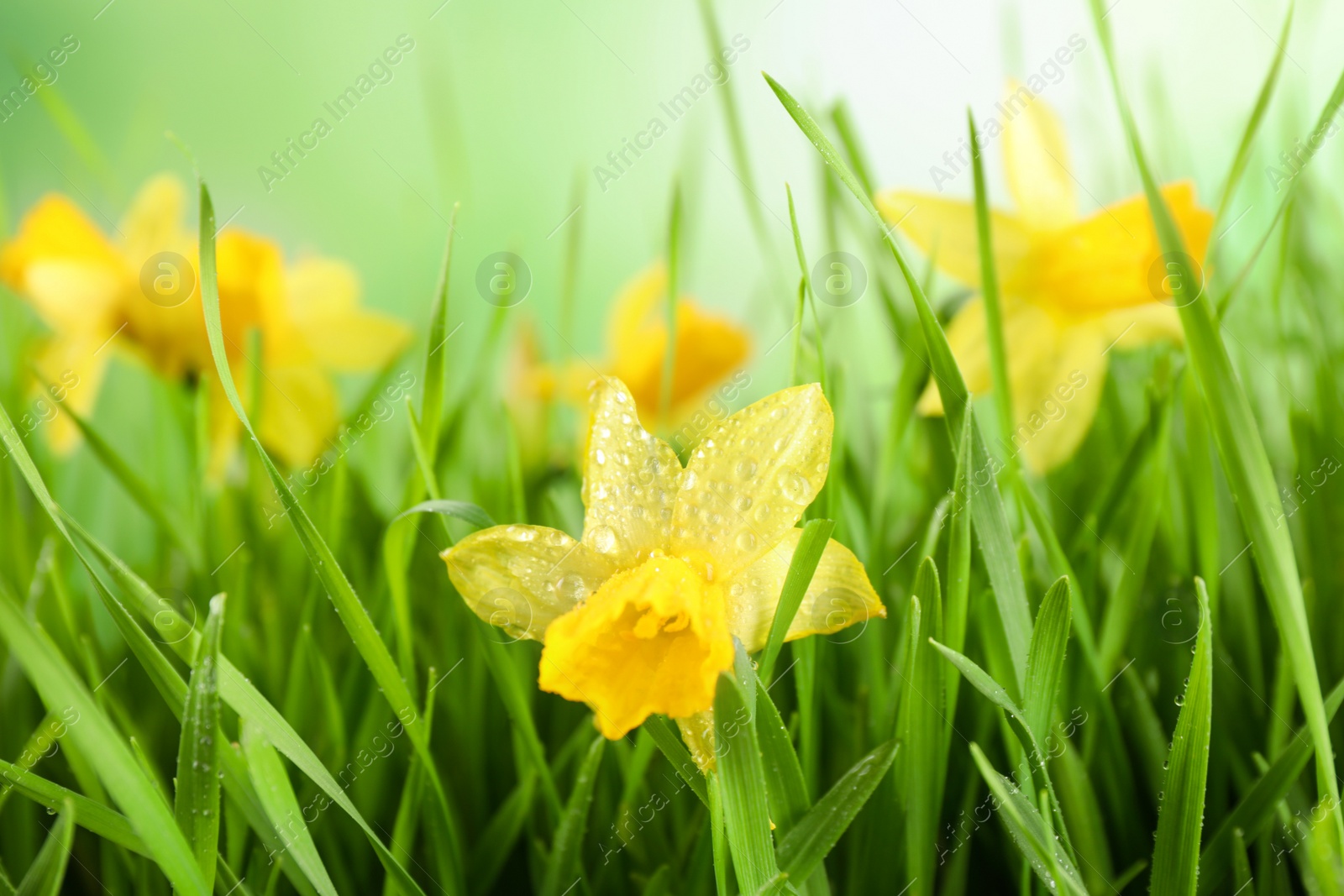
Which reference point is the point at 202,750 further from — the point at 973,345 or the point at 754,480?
the point at 973,345

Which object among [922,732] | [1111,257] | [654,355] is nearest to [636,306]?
[654,355]

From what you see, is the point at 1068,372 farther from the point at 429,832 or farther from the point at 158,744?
the point at 158,744

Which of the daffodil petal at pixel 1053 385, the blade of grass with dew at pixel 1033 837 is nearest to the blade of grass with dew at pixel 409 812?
the blade of grass with dew at pixel 1033 837

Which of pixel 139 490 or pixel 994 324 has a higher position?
pixel 139 490

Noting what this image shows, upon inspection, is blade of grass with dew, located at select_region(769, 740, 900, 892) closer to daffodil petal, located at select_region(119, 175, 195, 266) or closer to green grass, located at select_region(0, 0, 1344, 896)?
green grass, located at select_region(0, 0, 1344, 896)

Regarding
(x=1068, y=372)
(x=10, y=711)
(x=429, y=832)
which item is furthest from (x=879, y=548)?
(x=10, y=711)

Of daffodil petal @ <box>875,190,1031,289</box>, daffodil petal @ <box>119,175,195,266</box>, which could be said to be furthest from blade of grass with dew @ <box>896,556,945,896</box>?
daffodil petal @ <box>119,175,195,266</box>
